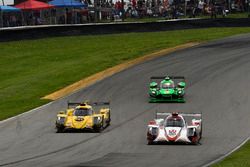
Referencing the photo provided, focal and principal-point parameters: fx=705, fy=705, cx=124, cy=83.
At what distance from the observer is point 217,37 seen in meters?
49.2

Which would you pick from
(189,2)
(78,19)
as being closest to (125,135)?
(78,19)

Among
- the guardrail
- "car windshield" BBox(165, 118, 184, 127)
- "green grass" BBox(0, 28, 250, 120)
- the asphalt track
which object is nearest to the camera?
the asphalt track

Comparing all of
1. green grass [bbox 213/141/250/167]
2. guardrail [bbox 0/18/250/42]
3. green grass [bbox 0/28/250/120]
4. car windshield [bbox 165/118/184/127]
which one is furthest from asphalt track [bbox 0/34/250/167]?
guardrail [bbox 0/18/250/42]

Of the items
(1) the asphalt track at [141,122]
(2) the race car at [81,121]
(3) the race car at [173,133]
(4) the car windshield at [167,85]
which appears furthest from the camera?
(4) the car windshield at [167,85]

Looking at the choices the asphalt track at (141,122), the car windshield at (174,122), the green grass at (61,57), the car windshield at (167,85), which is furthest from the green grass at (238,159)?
the green grass at (61,57)

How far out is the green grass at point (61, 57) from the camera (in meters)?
34.2

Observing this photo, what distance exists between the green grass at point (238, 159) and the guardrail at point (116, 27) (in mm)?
30812

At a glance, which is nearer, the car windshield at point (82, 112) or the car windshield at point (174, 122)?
the car windshield at point (174, 122)

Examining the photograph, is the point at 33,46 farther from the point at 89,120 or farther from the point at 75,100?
the point at 89,120

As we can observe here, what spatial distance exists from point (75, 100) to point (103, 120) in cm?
594

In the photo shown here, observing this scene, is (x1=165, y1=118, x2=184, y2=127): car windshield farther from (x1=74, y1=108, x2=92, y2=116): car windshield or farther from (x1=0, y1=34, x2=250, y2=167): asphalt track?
(x1=74, y1=108, x2=92, y2=116): car windshield

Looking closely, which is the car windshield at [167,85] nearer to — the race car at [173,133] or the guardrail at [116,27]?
the race car at [173,133]

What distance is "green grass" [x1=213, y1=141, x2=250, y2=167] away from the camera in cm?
1853

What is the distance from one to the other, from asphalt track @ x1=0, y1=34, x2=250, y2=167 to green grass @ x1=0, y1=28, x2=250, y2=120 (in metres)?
2.14
